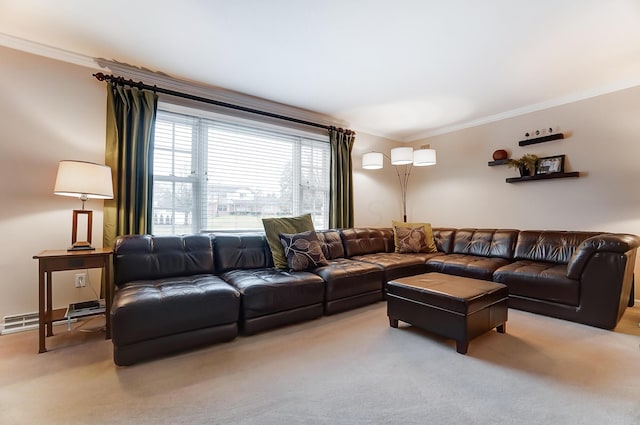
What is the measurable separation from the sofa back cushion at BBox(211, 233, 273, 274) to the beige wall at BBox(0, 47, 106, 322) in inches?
44.6

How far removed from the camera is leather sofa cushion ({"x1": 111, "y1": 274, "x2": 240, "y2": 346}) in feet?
5.93

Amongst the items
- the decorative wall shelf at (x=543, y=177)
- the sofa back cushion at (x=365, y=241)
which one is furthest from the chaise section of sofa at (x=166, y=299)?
the decorative wall shelf at (x=543, y=177)

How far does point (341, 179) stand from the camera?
173 inches

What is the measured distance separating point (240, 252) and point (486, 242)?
325 centimetres

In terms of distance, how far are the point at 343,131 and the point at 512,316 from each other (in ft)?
10.6

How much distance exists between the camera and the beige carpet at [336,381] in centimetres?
142

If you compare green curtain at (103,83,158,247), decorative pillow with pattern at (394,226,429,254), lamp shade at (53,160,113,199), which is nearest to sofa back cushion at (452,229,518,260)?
decorative pillow with pattern at (394,226,429,254)

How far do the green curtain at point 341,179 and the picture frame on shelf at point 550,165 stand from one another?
2.57m

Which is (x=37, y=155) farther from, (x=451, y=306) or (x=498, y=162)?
(x=498, y=162)

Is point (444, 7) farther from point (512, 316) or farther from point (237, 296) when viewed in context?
point (512, 316)

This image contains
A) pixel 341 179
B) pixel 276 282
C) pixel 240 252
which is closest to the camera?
pixel 276 282

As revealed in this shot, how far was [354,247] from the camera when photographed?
155 inches

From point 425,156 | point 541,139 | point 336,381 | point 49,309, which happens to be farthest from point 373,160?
point 49,309

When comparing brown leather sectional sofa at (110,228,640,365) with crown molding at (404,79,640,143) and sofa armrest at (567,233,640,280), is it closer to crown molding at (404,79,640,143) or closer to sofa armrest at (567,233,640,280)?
sofa armrest at (567,233,640,280)
